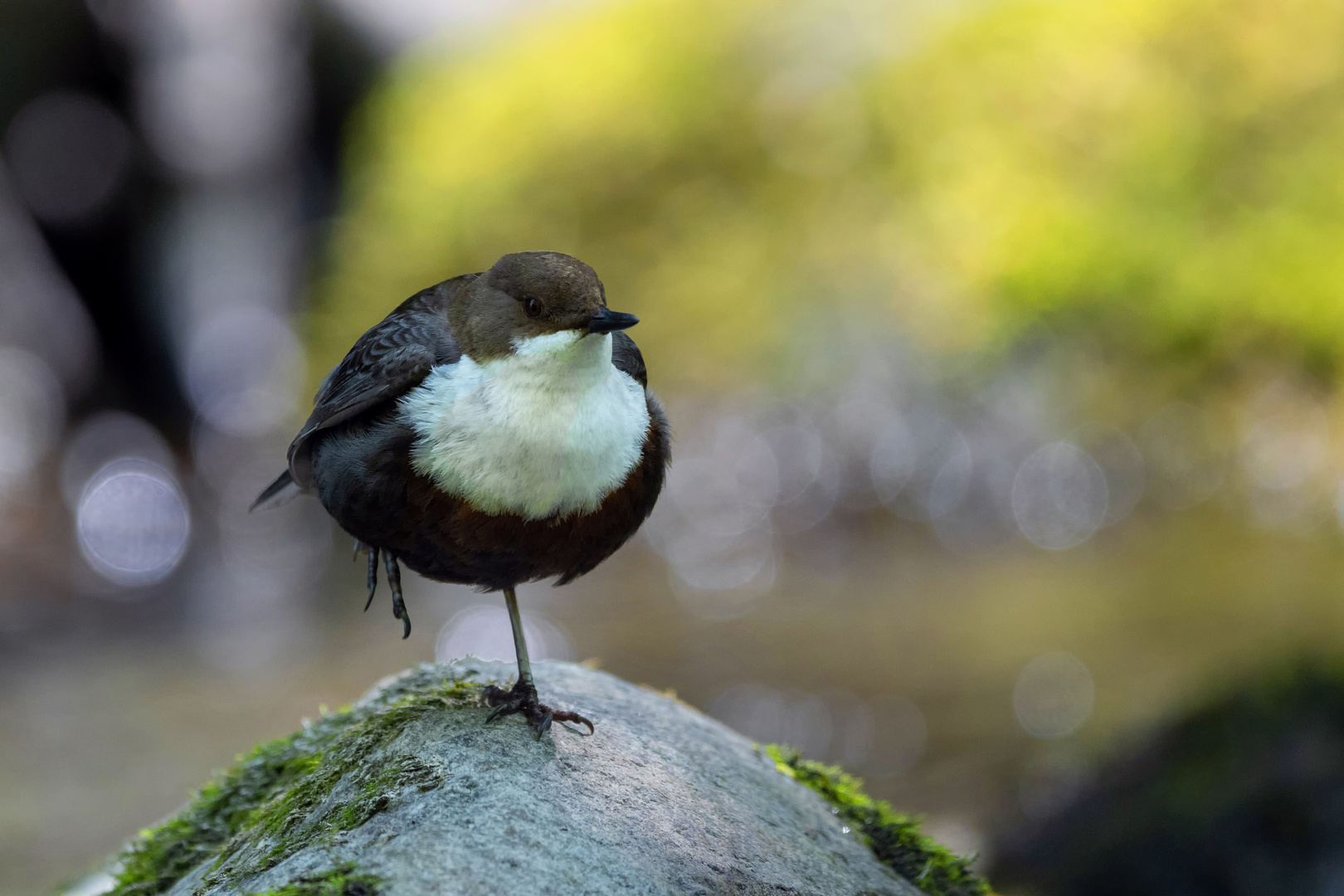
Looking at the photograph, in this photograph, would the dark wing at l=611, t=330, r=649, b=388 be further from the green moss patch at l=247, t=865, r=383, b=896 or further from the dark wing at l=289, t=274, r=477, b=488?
the green moss patch at l=247, t=865, r=383, b=896

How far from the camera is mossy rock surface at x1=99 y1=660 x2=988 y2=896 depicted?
226 cm

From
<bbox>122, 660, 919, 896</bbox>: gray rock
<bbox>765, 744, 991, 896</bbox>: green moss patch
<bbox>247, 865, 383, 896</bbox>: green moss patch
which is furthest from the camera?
<bbox>765, 744, 991, 896</bbox>: green moss patch

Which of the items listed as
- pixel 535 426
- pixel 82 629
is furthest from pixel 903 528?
pixel 535 426

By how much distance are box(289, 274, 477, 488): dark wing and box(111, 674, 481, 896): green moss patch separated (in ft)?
2.57

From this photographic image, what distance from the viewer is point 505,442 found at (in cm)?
262

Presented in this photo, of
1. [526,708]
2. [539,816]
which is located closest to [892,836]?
[526,708]

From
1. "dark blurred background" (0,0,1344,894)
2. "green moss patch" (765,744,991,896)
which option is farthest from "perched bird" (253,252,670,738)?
"dark blurred background" (0,0,1344,894)

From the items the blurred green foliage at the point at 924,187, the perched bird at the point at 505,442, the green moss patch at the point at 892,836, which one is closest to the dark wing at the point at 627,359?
the perched bird at the point at 505,442

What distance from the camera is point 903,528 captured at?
966 centimetres

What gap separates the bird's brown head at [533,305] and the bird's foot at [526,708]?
840 mm

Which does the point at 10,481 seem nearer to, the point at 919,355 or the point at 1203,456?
the point at 919,355

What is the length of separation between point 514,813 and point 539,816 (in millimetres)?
56

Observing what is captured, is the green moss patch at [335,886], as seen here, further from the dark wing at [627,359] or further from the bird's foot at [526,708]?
the dark wing at [627,359]

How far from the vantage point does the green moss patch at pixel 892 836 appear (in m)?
3.14
